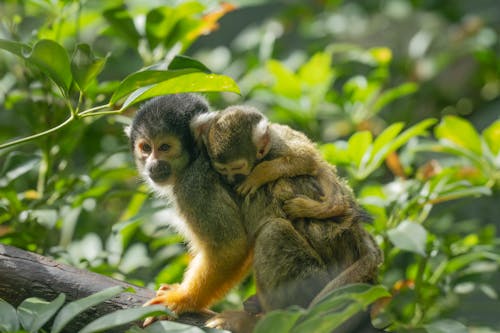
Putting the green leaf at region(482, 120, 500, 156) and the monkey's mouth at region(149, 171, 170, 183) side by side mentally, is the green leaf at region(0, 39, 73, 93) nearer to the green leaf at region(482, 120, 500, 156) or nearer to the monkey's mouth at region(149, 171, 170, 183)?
the monkey's mouth at region(149, 171, 170, 183)

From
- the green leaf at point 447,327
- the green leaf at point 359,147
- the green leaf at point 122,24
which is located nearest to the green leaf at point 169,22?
the green leaf at point 122,24

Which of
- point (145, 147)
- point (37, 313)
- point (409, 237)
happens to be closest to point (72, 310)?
point (37, 313)

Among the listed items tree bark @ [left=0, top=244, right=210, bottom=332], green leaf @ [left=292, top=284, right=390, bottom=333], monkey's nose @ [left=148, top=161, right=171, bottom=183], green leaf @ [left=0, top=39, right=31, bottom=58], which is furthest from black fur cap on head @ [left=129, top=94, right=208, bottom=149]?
green leaf @ [left=292, top=284, right=390, bottom=333]

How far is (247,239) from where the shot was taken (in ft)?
9.86

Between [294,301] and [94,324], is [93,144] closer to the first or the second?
[294,301]

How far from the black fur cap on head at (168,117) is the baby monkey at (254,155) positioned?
0.22 feet

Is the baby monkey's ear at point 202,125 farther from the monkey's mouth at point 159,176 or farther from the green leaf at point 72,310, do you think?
the green leaf at point 72,310

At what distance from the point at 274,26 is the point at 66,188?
3.02 m

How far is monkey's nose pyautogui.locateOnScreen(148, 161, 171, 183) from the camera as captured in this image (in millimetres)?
3125

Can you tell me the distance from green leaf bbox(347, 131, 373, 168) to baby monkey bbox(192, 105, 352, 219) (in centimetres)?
33

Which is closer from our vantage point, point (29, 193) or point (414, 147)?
point (29, 193)

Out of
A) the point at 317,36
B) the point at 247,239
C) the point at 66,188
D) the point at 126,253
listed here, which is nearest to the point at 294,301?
the point at 247,239

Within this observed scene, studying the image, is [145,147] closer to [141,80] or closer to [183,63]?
[183,63]

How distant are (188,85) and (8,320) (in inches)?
38.9
